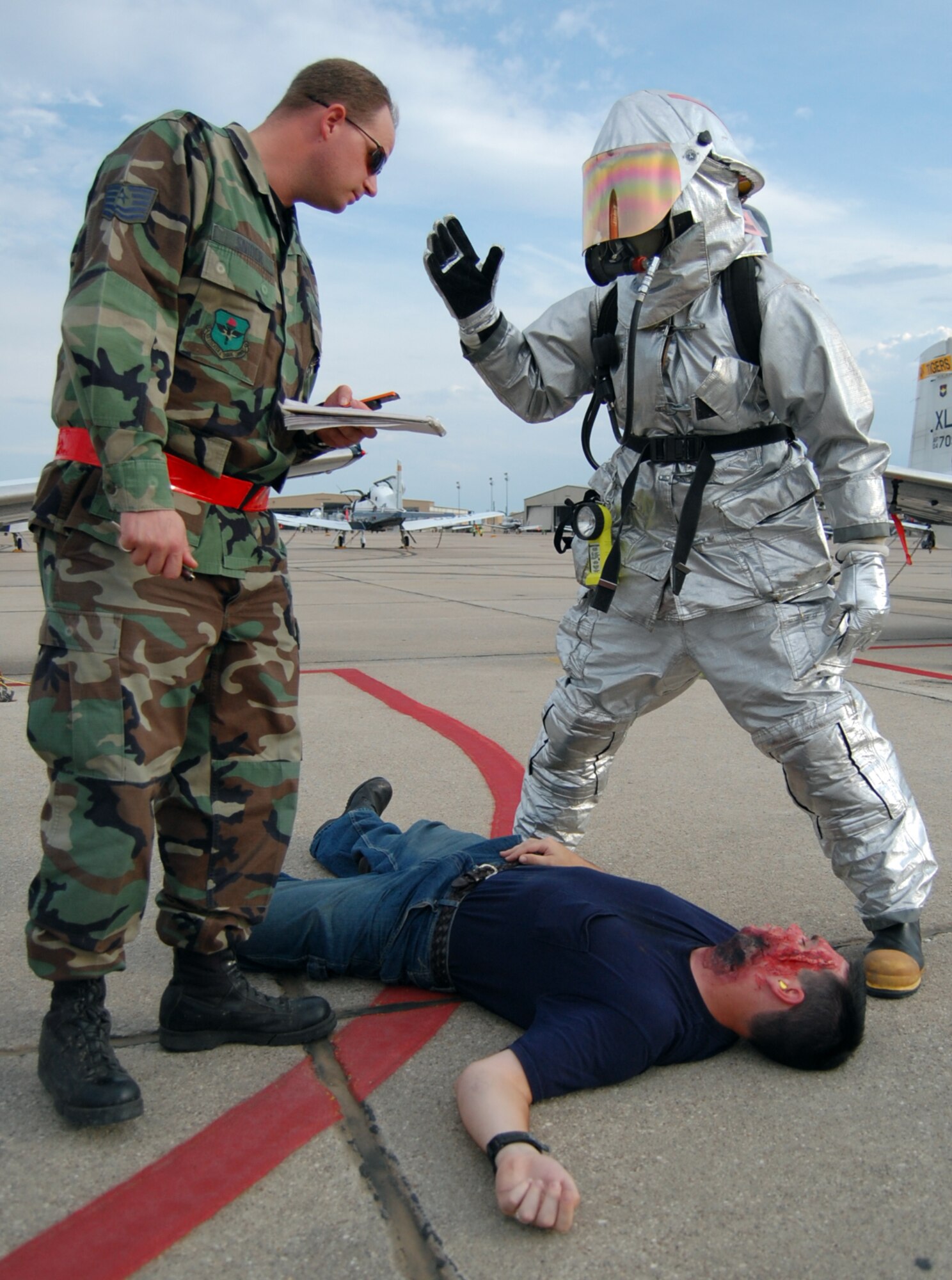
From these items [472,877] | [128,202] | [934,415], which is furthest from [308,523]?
[128,202]

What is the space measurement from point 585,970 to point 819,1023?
0.47m

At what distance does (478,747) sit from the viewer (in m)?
4.92

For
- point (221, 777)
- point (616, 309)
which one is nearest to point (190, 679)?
point (221, 777)

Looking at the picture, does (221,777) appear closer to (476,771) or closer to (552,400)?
(552,400)

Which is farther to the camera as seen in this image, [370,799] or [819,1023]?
[370,799]

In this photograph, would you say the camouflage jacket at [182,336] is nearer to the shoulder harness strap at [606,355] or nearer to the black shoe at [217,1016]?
the black shoe at [217,1016]

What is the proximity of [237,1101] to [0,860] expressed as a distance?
1701mm

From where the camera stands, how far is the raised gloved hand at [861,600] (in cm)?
254

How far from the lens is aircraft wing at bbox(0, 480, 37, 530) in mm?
8984

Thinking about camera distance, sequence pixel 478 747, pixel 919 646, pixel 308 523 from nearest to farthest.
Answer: pixel 478 747 < pixel 919 646 < pixel 308 523

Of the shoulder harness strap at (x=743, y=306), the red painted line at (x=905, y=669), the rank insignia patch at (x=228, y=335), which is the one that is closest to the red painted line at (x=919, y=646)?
the red painted line at (x=905, y=669)

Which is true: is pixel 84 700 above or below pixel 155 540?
below

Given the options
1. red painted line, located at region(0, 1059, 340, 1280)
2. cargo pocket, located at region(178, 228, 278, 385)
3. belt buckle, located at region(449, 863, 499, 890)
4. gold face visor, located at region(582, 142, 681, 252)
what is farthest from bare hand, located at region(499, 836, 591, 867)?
gold face visor, located at region(582, 142, 681, 252)

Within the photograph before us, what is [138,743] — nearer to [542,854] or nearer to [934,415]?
[542,854]
